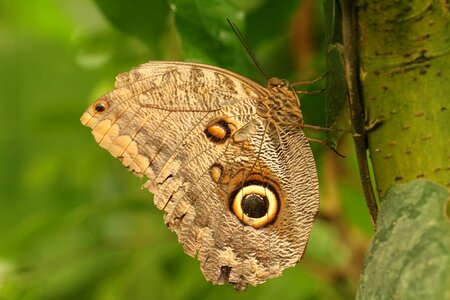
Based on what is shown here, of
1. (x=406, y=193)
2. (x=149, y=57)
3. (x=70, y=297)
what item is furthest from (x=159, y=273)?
Answer: (x=406, y=193)

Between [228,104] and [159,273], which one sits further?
[159,273]

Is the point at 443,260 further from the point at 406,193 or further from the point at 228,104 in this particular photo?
the point at 228,104

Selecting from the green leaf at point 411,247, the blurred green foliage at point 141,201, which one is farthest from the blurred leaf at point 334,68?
the blurred green foliage at point 141,201

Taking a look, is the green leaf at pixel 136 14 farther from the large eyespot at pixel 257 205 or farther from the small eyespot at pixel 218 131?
the large eyespot at pixel 257 205

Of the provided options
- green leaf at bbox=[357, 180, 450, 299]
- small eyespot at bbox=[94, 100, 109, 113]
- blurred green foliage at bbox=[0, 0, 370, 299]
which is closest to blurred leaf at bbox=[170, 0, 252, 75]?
blurred green foliage at bbox=[0, 0, 370, 299]

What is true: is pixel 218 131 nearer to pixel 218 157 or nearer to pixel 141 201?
pixel 218 157

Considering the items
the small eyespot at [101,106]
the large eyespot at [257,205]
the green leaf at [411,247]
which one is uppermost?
the small eyespot at [101,106]
